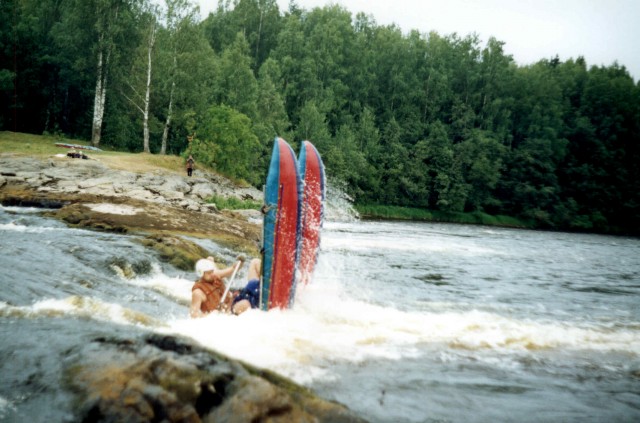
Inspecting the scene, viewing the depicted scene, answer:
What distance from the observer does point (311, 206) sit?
11758mm

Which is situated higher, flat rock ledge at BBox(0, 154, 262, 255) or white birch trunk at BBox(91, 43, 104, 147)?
white birch trunk at BBox(91, 43, 104, 147)

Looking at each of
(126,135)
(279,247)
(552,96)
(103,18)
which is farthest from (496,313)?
(552,96)

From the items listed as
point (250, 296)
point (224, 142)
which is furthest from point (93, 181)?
point (250, 296)

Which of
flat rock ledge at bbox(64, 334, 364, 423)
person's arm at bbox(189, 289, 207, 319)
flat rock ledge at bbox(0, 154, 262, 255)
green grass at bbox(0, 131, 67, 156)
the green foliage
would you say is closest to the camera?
flat rock ledge at bbox(64, 334, 364, 423)

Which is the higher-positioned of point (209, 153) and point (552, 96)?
point (552, 96)

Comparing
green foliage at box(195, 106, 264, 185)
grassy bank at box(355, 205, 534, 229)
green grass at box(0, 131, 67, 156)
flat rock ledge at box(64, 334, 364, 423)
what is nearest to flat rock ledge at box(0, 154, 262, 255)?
green grass at box(0, 131, 67, 156)

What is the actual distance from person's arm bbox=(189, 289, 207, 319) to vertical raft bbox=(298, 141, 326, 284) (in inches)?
138

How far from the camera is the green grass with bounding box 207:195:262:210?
33.2 m

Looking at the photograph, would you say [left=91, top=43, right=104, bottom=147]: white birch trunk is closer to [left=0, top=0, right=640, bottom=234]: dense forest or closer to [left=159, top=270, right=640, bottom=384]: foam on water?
[left=0, top=0, right=640, bottom=234]: dense forest

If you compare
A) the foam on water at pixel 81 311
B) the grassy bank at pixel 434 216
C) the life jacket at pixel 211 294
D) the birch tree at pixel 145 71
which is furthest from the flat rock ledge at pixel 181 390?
the grassy bank at pixel 434 216

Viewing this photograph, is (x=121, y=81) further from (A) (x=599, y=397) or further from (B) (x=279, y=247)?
(A) (x=599, y=397)

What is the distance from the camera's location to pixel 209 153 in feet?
136

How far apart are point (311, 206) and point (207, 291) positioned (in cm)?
391

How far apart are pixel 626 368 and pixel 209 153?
37.2 meters
